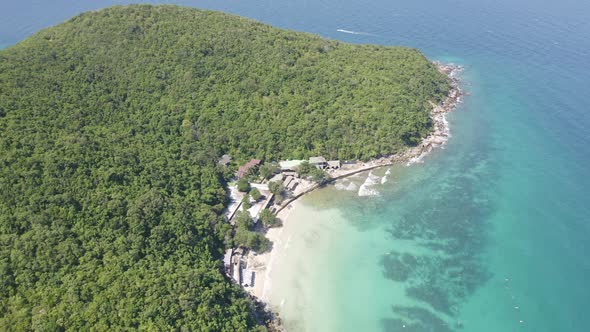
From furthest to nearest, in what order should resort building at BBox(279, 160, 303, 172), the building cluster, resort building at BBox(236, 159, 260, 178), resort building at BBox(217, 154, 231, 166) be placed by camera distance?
resort building at BBox(279, 160, 303, 172) → resort building at BBox(217, 154, 231, 166) → resort building at BBox(236, 159, 260, 178) → the building cluster

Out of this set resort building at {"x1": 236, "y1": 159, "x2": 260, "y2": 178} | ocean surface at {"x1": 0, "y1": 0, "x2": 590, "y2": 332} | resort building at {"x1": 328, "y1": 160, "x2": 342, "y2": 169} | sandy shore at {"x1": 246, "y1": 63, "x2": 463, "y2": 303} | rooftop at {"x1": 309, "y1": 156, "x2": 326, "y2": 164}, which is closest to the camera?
ocean surface at {"x1": 0, "y1": 0, "x2": 590, "y2": 332}

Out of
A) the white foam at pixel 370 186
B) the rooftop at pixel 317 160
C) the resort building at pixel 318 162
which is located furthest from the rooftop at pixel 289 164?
the white foam at pixel 370 186

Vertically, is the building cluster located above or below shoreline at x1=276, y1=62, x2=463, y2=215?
below

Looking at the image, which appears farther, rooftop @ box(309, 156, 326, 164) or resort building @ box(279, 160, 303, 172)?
rooftop @ box(309, 156, 326, 164)

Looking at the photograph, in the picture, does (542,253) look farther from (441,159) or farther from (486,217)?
(441,159)

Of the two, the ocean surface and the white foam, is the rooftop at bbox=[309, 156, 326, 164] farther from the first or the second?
the white foam

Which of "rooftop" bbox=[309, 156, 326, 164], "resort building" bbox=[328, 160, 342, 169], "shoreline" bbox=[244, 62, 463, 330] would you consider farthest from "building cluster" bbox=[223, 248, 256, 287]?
"resort building" bbox=[328, 160, 342, 169]

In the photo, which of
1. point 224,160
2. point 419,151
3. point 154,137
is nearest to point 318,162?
point 224,160
